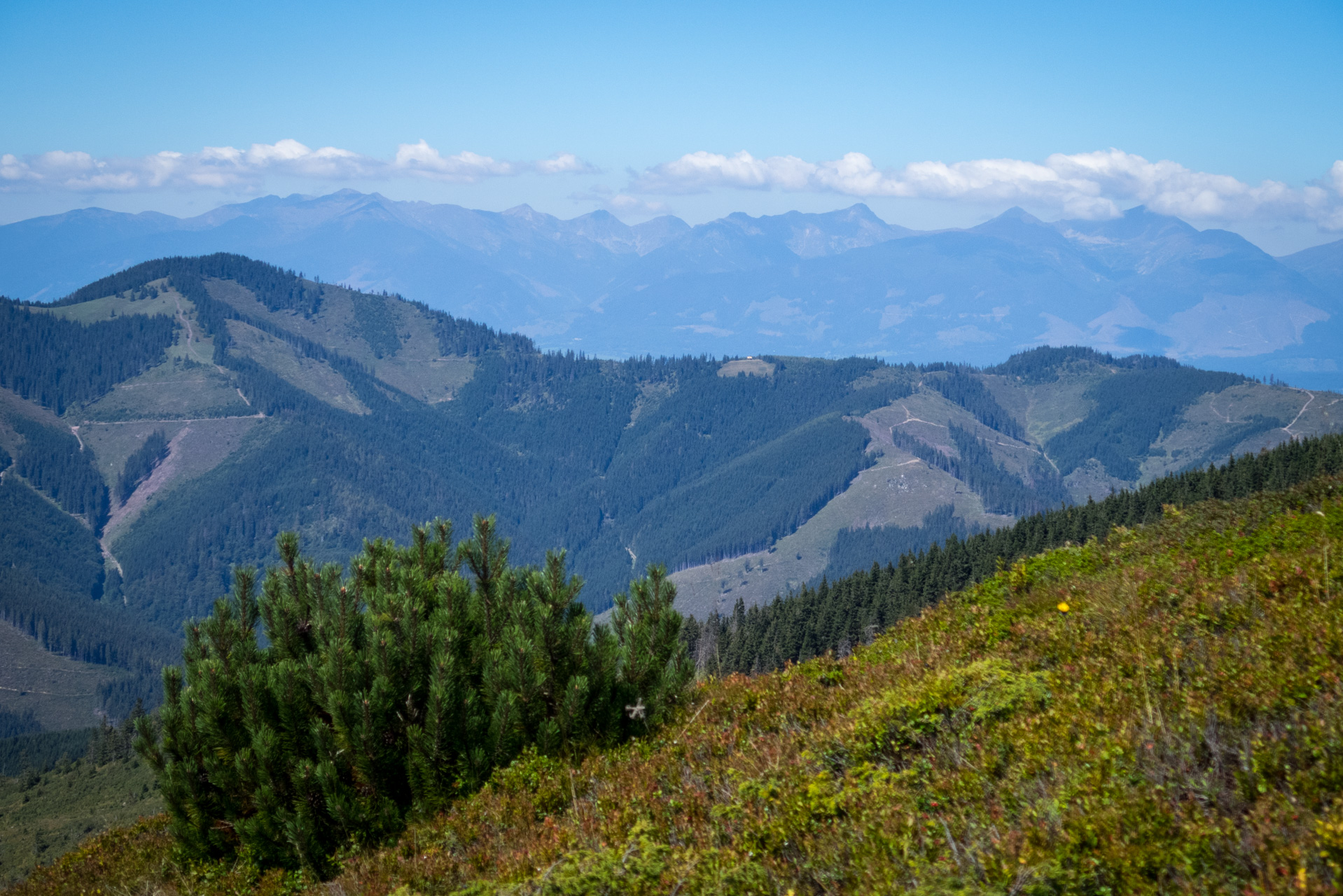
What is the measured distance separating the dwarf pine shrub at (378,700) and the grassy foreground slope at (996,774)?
81cm

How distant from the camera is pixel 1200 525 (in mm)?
16781

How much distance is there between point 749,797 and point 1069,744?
11.3 feet

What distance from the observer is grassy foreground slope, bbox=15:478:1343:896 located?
636cm

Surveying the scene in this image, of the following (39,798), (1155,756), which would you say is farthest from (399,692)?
(39,798)

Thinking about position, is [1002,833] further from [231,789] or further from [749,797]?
[231,789]

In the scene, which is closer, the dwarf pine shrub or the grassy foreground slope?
the grassy foreground slope

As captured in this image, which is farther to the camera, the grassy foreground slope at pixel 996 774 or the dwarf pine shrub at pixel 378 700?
the dwarf pine shrub at pixel 378 700

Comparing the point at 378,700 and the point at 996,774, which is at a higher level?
the point at 996,774

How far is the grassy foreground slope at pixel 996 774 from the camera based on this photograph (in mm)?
6359

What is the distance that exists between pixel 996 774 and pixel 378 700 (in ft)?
29.2

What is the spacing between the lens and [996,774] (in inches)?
325

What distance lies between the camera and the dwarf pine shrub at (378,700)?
12508mm

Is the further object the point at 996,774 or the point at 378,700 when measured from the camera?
the point at 378,700

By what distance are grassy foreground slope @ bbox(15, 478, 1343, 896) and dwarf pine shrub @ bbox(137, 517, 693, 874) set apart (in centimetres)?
81
